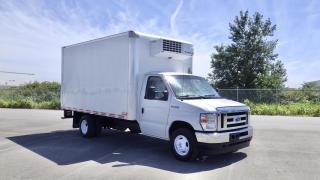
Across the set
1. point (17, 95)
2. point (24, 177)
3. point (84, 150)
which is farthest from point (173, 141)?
point (17, 95)

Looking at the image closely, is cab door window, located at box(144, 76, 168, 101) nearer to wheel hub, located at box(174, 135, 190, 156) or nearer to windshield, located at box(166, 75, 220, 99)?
windshield, located at box(166, 75, 220, 99)

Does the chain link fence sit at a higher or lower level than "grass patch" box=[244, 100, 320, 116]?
higher

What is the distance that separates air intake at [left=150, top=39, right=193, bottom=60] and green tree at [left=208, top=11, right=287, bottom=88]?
32.8 metres

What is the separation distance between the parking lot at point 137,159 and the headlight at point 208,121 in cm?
88

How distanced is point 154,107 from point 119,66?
1805mm

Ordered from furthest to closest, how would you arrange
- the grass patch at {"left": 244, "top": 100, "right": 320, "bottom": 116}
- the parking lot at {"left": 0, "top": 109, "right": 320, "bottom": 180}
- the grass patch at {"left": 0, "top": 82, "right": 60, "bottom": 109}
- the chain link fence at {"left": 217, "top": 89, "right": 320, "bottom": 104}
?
1. the grass patch at {"left": 0, "top": 82, "right": 60, "bottom": 109}
2. the chain link fence at {"left": 217, "top": 89, "right": 320, "bottom": 104}
3. the grass patch at {"left": 244, "top": 100, "right": 320, "bottom": 116}
4. the parking lot at {"left": 0, "top": 109, "right": 320, "bottom": 180}

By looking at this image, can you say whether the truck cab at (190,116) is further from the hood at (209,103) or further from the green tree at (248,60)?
the green tree at (248,60)

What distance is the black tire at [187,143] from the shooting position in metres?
8.68

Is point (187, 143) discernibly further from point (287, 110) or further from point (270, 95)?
point (270, 95)

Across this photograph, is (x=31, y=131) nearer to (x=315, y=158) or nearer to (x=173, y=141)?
(x=173, y=141)

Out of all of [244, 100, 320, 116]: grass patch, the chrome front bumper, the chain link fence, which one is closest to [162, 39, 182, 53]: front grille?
the chrome front bumper

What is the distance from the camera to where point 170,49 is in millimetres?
10727

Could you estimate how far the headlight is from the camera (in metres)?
8.42

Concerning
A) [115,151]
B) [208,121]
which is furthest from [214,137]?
[115,151]
